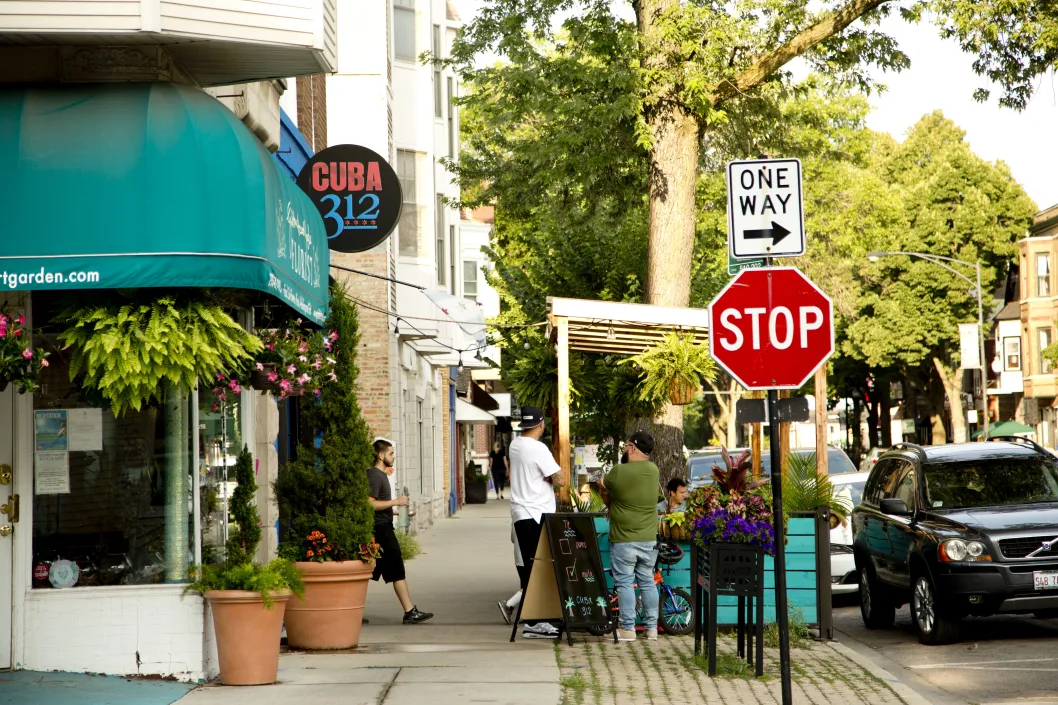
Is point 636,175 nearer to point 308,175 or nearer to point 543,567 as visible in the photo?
point 308,175

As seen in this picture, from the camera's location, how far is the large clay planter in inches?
430

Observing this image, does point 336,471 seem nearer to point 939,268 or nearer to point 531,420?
point 531,420

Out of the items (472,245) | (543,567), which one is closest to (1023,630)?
(543,567)

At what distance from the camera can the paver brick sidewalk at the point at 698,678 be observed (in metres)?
8.84

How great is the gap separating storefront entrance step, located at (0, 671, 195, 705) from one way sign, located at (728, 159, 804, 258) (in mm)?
4612

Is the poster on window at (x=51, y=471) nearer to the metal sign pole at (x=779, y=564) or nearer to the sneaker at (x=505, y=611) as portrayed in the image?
the metal sign pole at (x=779, y=564)

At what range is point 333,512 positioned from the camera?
11.1m

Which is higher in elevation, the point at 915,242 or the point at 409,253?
the point at 915,242

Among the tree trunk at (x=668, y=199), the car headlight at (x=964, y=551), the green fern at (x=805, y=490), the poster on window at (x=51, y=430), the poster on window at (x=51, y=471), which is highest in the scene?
the tree trunk at (x=668, y=199)

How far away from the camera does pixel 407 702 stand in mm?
8633

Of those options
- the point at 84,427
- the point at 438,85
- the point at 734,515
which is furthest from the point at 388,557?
the point at 438,85

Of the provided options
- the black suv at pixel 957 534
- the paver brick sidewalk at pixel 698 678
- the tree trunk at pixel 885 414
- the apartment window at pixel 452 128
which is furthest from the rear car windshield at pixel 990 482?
the tree trunk at pixel 885 414

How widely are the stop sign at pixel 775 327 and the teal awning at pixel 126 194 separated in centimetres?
298

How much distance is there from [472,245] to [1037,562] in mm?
33920
